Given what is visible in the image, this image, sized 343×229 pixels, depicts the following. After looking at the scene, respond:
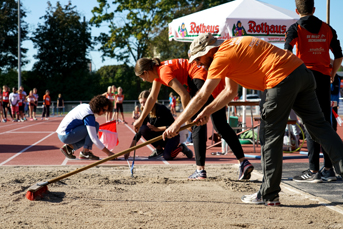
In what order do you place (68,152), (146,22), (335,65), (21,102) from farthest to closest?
(146,22) < (21,102) < (68,152) < (335,65)

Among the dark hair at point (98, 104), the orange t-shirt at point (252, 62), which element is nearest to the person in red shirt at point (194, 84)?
the orange t-shirt at point (252, 62)

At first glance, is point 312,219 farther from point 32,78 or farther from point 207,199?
point 32,78

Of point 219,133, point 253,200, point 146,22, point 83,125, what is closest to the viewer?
point 253,200

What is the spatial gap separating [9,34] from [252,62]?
147 feet

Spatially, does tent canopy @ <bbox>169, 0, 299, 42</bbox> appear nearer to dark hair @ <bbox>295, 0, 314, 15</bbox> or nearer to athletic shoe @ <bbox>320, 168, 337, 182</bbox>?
dark hair @ <bbox>295, 0, 314, 15</bbox>

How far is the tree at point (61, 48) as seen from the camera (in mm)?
41500

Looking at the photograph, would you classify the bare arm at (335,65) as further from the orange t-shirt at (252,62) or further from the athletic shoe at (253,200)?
the athletic shoe at (253,200)

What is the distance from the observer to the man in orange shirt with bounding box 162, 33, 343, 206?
3.07m

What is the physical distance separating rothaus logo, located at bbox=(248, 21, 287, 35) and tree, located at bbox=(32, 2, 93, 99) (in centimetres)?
3585

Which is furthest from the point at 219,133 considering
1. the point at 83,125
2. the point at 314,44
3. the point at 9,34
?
the point at 9,34

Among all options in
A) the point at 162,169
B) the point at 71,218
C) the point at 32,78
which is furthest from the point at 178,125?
the point at 32,78

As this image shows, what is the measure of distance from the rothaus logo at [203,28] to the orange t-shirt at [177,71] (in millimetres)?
2239

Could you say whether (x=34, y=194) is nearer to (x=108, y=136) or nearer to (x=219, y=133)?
(x=219, y=133)

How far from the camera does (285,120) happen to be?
3186 millimetres
